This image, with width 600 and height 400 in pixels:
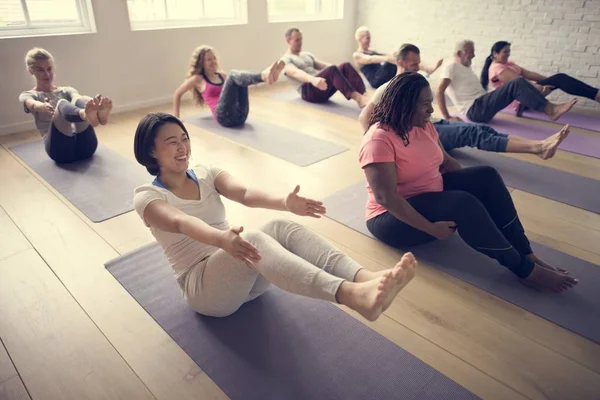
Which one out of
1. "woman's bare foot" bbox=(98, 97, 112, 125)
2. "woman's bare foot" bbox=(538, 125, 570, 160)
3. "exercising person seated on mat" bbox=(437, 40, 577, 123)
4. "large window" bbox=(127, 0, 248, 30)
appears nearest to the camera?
"woman's bare foot" bbox=(538, 125, 570, 160)

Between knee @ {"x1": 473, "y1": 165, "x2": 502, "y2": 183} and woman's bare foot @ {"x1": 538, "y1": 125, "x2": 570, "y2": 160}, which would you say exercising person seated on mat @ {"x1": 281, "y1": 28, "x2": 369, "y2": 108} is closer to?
woman's bare foot @ {"x1": 538, "y1": 125, "x2": 570, "y2": 160}

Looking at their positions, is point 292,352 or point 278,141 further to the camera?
point 278,141

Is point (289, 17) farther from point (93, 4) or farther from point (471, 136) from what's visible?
point (471, 136)

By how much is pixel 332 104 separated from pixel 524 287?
3.58 m

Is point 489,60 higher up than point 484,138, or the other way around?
point 489,60

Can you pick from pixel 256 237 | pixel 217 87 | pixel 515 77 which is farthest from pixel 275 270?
pixel 515 77

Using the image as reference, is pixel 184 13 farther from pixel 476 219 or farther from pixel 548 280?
pixel 548 280

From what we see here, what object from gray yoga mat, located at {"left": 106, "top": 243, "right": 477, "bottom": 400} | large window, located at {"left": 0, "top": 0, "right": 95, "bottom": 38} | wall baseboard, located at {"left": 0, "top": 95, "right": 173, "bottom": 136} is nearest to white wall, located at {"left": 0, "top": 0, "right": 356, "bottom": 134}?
wall baseboard, located at {"left": 0, "top": 95, "right": 173, "bottom": 136}

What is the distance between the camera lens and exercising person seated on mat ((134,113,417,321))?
→ 4.29 feet

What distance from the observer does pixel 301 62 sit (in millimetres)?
5145

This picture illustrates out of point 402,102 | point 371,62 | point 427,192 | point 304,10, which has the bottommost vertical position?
point 427,192

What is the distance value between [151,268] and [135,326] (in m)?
0.40

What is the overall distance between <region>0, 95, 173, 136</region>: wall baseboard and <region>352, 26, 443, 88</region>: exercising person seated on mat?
246 cm

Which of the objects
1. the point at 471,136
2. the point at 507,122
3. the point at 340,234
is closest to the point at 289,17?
the point at 507,122
